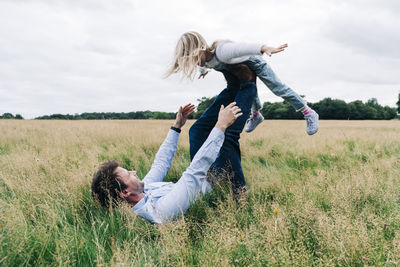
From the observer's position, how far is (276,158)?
Result: 5.12 meters

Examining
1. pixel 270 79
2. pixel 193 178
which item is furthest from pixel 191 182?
pixel 270 79

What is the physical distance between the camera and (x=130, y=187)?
264cm

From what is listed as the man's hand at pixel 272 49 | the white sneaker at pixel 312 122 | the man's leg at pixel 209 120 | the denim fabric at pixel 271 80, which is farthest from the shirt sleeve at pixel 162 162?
Result: the white sneaker at pixel 312 122

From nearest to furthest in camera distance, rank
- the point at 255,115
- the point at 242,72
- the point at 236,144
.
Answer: the point at 236,144 < the point at 242,72 < the point at 255,115

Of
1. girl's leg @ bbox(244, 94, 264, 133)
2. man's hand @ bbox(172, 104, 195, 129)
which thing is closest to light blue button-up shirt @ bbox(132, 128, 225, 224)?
man's hand @ bbox(172, 104, 195, 129)

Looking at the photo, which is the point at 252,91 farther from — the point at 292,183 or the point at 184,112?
the point at 292,183

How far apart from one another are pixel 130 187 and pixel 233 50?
5.97ft

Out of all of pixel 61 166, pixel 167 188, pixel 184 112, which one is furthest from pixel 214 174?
pixel 61 166

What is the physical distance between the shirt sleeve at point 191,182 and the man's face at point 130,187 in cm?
36

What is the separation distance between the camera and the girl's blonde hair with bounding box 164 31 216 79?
118 inches

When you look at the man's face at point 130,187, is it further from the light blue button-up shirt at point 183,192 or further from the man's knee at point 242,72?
the man's knee at point 242,72

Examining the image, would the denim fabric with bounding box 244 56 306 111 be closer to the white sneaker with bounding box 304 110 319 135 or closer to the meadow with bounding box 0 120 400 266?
the white sneaker with bounding box 304 110 319 135

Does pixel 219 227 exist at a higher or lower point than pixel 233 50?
lower

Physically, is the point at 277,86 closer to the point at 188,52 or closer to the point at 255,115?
the point at 255,115
